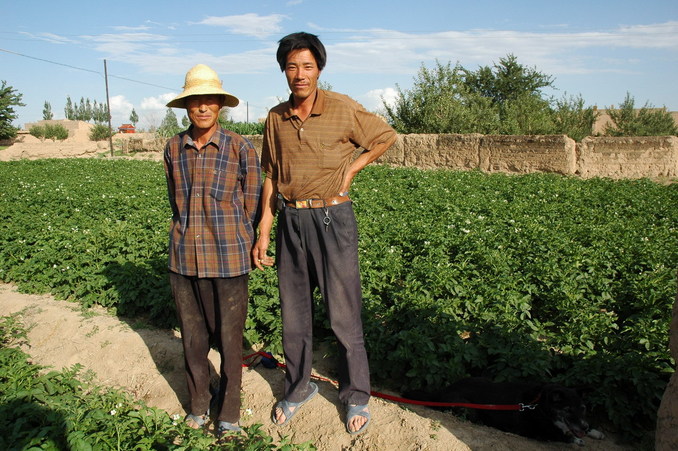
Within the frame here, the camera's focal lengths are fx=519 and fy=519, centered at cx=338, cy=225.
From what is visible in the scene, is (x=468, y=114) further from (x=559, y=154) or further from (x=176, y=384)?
(x=176, y=384)

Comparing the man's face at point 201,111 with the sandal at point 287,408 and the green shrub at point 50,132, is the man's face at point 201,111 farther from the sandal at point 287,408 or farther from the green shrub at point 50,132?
the green shrub at point 50,132

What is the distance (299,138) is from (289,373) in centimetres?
140

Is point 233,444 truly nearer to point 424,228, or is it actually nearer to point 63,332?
point 63,332

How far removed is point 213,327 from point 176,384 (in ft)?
2.89

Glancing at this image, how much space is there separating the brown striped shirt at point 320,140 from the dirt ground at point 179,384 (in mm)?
1353

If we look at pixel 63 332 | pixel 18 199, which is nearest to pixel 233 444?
pixel 63 332

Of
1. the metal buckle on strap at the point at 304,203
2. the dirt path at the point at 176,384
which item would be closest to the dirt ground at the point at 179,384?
the dirt path at the point at 176,384

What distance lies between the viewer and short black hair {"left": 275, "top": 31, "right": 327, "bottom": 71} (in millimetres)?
2682

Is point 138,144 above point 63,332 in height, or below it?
above

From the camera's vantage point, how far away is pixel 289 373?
123 inches

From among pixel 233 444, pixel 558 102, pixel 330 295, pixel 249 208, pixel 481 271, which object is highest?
pixel 558 102

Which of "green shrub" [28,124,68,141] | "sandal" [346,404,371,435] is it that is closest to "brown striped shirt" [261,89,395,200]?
"sandal" [346,404,371,435]

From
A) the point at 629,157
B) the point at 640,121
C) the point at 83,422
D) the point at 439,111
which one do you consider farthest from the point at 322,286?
the point at 640,121

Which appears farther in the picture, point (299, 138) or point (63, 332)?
point (63, 332)
